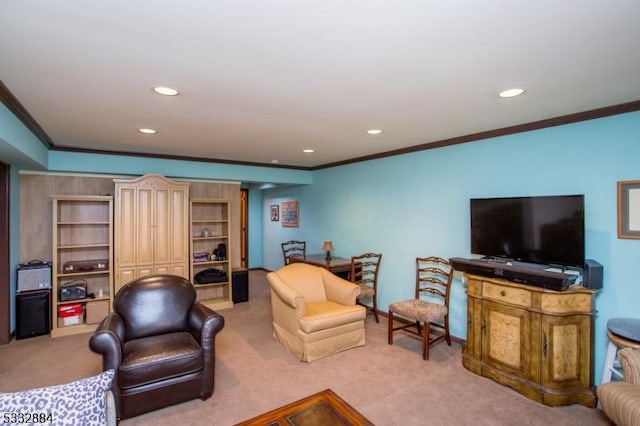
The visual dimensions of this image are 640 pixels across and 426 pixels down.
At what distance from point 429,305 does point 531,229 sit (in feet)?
4.31

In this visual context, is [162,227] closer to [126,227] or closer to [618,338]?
[126,227]

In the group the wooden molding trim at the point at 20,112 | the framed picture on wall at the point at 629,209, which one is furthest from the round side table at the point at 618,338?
the wooden molding trim at the point at 20,112

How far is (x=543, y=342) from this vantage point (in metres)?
2.65

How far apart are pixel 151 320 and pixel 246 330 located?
5.02ft

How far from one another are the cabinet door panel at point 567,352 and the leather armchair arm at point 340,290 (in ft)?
5.99

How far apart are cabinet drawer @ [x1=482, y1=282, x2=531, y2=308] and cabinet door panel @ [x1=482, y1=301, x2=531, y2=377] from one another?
0.05m

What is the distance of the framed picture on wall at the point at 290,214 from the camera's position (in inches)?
277

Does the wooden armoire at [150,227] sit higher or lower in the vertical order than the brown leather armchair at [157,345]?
higher

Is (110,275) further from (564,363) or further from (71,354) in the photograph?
(564,363)

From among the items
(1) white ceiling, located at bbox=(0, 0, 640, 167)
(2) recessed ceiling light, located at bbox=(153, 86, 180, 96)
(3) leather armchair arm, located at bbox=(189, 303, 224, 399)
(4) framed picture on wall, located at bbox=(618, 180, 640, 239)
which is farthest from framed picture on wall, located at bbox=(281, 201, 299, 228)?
(4) framed picture on wall, located at bbox=(618, 180, 640, 239)

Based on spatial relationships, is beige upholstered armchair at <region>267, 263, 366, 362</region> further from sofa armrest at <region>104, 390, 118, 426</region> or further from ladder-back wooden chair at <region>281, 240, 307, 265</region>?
ladder-back wooden chair at <region>281, 240, 307, 265</region>

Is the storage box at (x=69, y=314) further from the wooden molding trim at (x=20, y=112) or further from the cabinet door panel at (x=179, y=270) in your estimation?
the wooden molding trim at (x=20, y=112)

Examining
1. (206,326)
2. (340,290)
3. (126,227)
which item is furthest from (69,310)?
(340,290)

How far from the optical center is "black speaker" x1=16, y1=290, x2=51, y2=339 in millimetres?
3934
